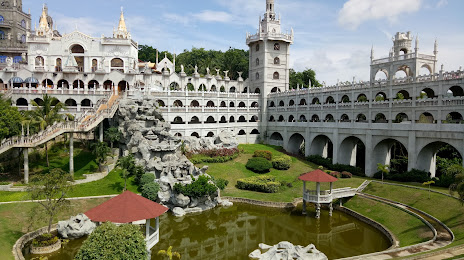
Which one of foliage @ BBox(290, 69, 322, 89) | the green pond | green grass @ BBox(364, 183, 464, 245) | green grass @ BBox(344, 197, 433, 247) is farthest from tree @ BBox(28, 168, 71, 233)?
foliage @ BBox(290, 69, 322, 89)

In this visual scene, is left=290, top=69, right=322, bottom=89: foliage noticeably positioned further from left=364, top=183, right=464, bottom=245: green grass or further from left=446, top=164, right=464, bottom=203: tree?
left=446, top=164, right=464, bottom=203: tree

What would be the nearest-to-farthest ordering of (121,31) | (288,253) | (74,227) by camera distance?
(288,253)
(74,227)
(121,31)

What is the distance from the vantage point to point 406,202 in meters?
29.3

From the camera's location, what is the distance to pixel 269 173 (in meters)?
42.7

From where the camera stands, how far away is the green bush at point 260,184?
36.3 meters

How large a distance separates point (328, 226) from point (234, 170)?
53.3 ft

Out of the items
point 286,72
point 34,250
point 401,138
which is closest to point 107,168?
point 34,250

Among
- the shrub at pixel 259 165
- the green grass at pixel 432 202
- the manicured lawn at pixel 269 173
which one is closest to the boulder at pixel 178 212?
the manicured lawn at pixel 269 173

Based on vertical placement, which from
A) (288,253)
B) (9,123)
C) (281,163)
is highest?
(9,123)

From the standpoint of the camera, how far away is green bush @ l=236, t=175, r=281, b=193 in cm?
3631

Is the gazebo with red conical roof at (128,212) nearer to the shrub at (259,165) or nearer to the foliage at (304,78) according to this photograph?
the shrub at (259,165)

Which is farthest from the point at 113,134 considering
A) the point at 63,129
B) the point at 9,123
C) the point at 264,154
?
the point at 264,154

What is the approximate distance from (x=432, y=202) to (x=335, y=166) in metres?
17.1

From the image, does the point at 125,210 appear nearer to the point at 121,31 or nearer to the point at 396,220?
the point at 396,220
